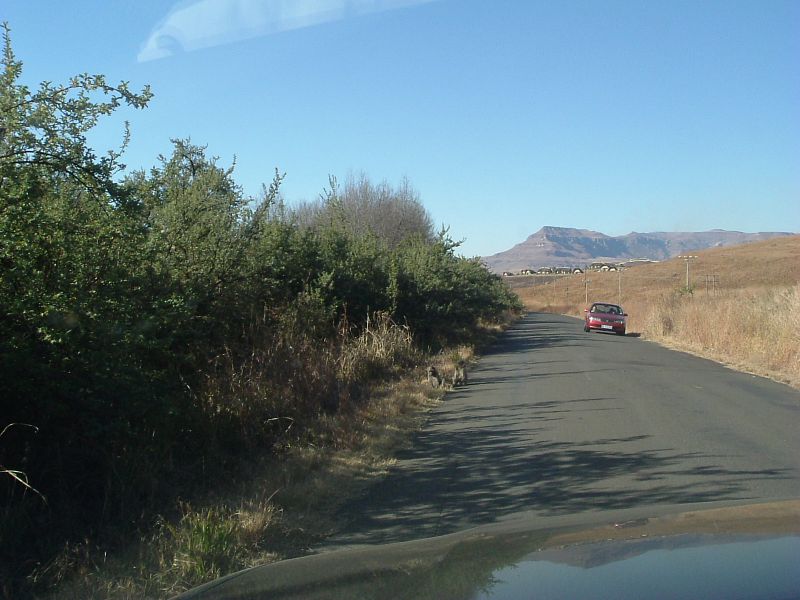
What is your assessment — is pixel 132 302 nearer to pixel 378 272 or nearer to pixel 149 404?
pixel 149 404

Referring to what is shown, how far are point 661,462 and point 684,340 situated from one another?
23.5 m

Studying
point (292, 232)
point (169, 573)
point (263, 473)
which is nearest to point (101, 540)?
point (169, 573)

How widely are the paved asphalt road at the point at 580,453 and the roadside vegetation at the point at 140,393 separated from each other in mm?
614

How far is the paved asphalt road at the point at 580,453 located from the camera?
643 cm

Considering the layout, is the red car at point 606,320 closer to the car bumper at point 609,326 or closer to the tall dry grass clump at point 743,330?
the car bumper at point 609,326

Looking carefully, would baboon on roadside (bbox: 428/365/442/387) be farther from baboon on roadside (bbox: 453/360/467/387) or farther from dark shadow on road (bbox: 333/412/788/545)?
dark shadow on road (bbox: 333/412/788/545)

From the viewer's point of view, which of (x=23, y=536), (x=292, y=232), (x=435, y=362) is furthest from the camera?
(x=435, y=362)

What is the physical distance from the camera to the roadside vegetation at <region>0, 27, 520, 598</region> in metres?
5.30

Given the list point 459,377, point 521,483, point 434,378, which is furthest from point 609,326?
point 521,483

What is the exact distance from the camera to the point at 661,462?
8.09 metres

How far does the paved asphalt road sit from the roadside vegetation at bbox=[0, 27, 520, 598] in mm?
614

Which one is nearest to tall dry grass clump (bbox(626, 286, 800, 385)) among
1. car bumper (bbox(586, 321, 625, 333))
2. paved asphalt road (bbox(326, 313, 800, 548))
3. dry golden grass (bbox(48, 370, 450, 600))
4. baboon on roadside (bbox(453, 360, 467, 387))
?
car bumper (bbox(586, 321, 625, 333))

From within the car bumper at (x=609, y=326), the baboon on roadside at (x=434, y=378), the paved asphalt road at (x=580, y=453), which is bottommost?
the car bumper at (x=609, y=326)

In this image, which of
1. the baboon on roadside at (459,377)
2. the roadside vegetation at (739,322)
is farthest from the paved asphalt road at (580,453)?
the roadside vegetation at (739,322)
